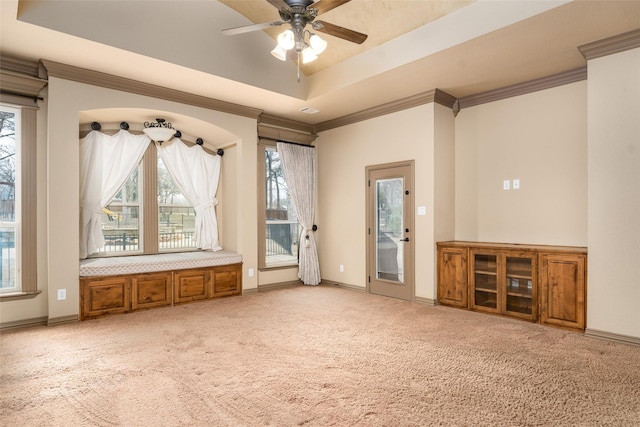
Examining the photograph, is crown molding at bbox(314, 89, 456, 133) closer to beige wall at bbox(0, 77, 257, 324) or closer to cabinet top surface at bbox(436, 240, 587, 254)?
cabinet top surface at bbox(436, 240, 587, 254)

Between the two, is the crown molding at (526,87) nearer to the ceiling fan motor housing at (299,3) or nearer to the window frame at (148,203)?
the ceiling fan motor housing at (299,3)

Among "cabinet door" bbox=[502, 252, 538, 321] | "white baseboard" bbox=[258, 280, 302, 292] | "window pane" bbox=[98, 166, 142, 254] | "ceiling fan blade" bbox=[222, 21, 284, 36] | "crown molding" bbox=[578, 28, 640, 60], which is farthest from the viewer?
"white baseboard" bbox=[258, 280, 302, 292]

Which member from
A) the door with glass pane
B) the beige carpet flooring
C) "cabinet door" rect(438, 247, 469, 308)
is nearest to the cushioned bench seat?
the beige carpet flooring

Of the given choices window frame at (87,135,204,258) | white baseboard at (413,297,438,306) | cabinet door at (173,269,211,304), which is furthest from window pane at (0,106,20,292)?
white baseboard at (413,297,438,306)

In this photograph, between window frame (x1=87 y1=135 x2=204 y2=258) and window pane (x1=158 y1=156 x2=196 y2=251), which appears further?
window pane (x1=158 y1=156 x2=196 y2=251)

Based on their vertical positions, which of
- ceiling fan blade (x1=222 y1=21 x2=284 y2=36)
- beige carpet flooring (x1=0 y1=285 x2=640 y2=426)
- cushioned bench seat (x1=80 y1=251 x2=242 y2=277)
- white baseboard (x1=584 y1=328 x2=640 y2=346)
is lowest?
beige carpet flooring (x1=0 y1=285 x2=640 y2=426)

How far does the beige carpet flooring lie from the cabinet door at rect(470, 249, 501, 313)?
234mm

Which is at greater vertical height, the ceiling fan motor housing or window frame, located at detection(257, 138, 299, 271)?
the ceiling fan motor housing

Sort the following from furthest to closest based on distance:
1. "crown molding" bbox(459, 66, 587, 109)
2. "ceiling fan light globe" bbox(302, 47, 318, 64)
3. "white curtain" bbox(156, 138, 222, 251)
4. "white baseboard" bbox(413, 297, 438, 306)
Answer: "white curtain" bbox(156, 138, 222, 251)
"white baseboard" bbox(413, 297, 438, 306)
"crown molding" bbox(459, 66, 587, 109)
"ceiling fan light globe" bbox(302, 47, 318, 64)

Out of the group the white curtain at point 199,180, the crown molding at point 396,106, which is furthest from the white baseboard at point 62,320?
the crown molding at point 396,106

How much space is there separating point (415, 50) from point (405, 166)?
1734mm

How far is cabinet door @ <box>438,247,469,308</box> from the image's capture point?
4.76 m

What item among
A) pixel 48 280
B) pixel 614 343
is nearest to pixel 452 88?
pixel 614 343

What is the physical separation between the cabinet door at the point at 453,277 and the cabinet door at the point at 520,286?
0.49 metres
